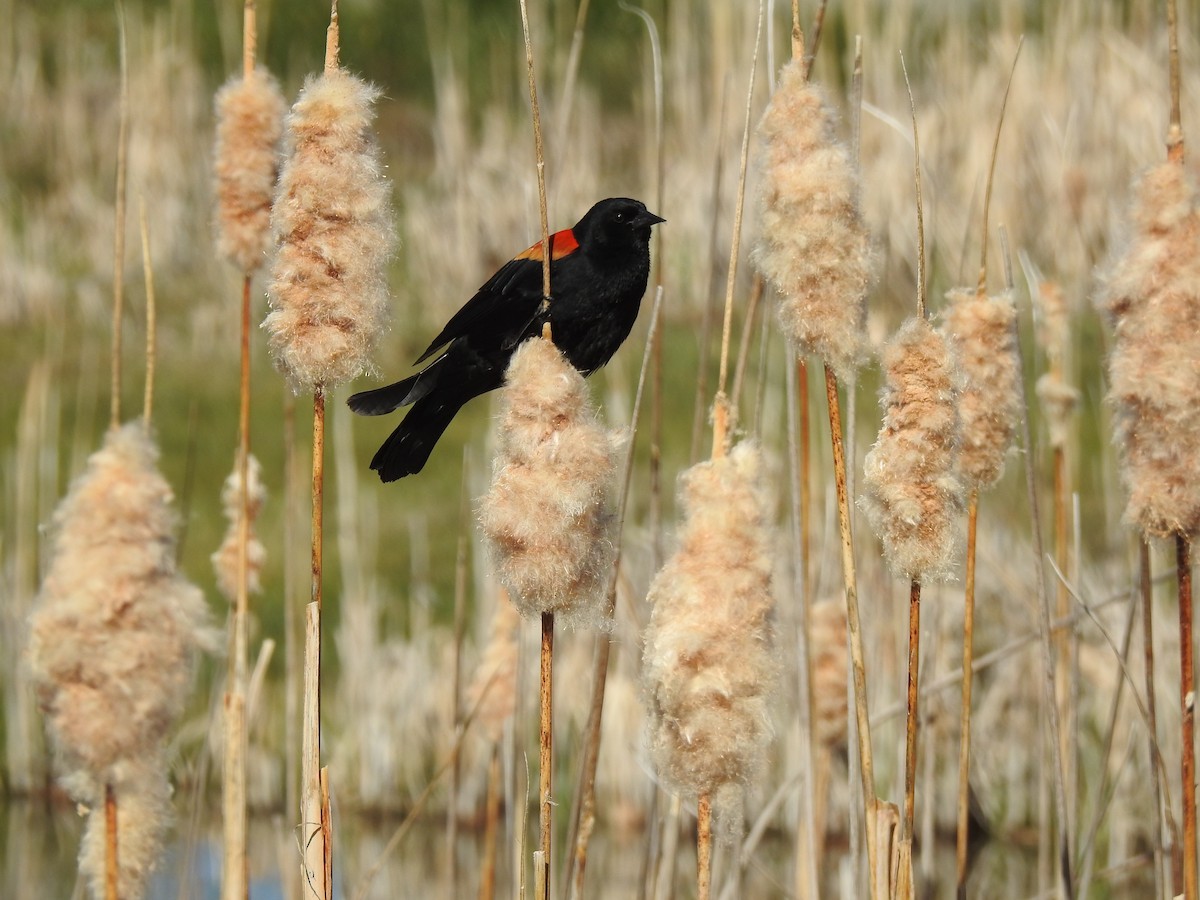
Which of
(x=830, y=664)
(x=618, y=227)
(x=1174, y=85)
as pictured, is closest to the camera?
(x=1174, y=85)

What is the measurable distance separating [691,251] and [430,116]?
4.05 meters

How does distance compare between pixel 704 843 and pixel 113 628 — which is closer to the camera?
pixel 113 628

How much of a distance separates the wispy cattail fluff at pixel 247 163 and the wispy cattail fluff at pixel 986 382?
0.80m

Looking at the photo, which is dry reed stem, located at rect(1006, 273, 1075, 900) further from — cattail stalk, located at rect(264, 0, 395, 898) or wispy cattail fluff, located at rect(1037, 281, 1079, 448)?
cattail stalk, located at rect(264, 0, 395, 898)

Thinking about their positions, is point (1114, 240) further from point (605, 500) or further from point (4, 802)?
point (4, 802)

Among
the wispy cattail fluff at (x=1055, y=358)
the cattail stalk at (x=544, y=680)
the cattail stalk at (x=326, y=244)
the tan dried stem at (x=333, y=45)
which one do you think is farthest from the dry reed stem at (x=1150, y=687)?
the tan dried stem at (x=333, y=45)

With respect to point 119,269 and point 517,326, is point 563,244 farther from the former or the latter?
point 119,269

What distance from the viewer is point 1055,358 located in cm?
232

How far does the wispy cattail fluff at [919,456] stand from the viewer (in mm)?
1462

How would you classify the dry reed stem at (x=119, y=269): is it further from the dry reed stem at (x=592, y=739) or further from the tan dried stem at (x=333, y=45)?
the dry reed stem at (x=592, y=739)

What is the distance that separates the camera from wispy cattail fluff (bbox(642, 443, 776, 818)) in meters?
1.39

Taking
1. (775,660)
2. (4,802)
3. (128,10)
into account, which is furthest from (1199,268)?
(128,10)

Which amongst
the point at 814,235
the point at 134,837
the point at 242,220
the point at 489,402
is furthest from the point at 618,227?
the point at 489,402

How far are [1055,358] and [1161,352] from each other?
85 cm
